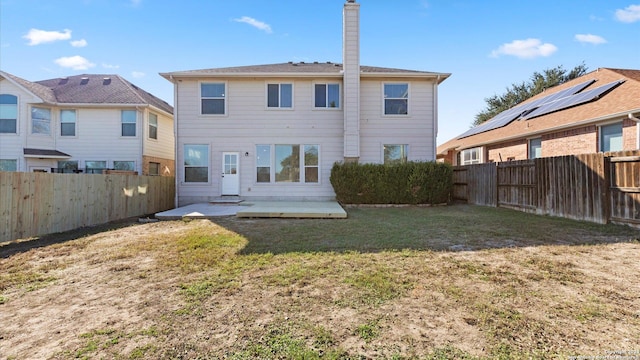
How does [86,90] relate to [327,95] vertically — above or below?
above

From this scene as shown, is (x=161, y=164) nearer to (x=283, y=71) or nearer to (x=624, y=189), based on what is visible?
(x=283, y=71)

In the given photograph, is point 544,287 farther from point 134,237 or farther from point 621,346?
point 134,237

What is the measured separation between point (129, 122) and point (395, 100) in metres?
12.2

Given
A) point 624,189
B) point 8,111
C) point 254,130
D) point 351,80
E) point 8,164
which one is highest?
point 351,80

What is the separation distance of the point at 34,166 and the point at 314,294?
16114 millimetres

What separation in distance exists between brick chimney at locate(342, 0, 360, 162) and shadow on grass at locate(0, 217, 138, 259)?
7661 mm

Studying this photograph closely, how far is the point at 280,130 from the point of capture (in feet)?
37.7

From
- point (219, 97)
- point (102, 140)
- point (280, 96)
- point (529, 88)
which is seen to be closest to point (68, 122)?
point (102, 140)

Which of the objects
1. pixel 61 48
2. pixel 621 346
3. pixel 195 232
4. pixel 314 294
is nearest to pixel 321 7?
pixel 195 232

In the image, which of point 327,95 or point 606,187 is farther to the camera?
point 327,95

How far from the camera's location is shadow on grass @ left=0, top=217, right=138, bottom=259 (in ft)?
16.4

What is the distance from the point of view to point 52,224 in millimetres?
6559

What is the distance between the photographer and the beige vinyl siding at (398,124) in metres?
11.5

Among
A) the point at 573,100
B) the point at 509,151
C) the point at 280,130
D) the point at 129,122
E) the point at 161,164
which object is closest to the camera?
the point at 280,130
